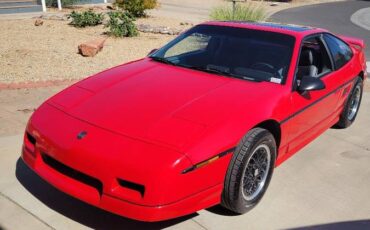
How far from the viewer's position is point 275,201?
3682 mm

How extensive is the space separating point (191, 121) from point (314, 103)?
1.64 metres

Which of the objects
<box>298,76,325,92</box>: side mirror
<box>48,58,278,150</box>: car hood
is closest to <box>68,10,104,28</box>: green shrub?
<box>48,58,278,150</box>: car hood

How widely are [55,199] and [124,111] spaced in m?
0.99

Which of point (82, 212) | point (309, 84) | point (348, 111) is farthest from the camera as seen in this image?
point (348, 111)

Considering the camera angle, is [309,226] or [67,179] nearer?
[67,179]

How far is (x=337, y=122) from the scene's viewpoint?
211 inches

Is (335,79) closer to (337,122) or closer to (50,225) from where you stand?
(337,122)

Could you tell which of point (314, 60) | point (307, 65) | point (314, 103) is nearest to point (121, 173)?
point (314, 103)

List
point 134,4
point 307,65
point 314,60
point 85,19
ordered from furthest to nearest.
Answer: point 134,4
point 85,19
point 314,60
point 307,65

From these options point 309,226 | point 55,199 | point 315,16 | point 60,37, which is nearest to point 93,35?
point 60,37

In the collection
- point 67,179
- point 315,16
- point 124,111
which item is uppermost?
point 124,111

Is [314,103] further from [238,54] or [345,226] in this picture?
[345,226]

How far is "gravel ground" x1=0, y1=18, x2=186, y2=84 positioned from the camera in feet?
24.7

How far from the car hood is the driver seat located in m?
0.80
